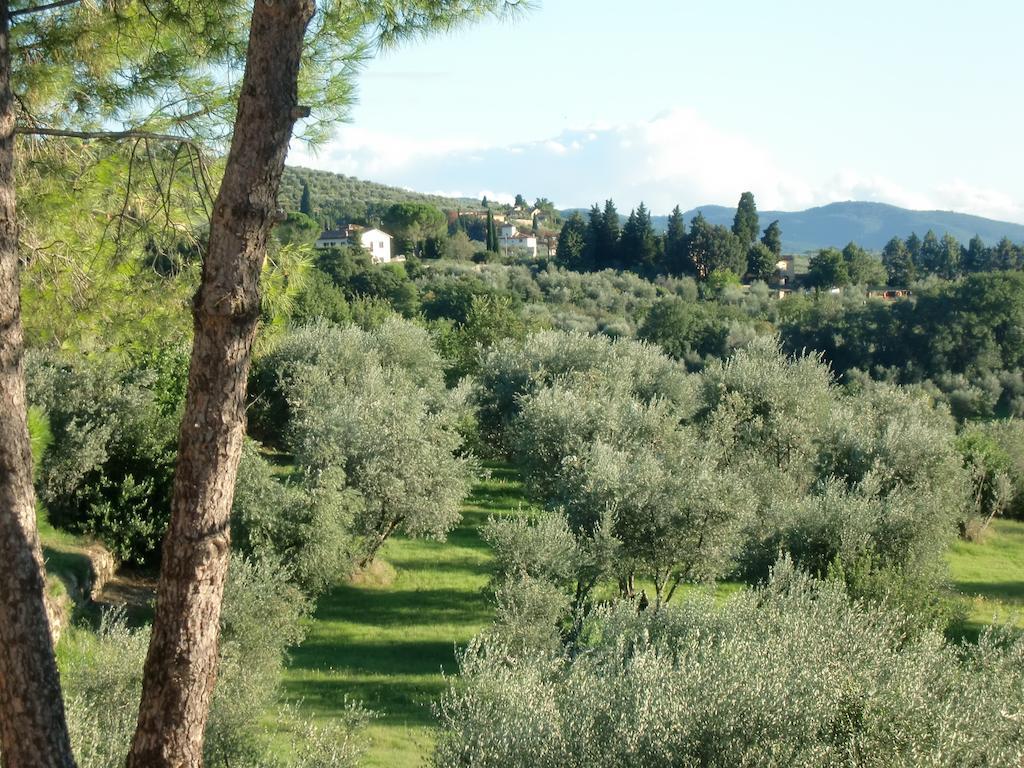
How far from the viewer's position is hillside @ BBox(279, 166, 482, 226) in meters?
87.2

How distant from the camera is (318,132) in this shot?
6.60 meters

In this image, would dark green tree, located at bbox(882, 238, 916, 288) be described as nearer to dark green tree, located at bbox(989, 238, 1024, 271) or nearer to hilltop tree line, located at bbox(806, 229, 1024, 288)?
hilltop tree line, located at bbox(806, 229, 1024, 288)

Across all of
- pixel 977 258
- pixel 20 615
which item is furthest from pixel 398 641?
pixel 977 258

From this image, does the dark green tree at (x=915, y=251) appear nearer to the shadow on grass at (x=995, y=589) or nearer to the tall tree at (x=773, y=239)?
the tall tree at (x=773, y=239)

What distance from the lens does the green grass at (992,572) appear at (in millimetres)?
17281

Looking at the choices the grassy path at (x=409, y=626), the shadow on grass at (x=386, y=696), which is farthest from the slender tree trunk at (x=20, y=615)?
the shadow on grass at (x=386, y=696)

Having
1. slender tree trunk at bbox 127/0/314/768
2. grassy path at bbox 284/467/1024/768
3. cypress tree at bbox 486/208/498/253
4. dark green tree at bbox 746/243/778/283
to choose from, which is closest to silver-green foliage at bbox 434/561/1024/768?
grassy path at bbox 284/467/1024/768

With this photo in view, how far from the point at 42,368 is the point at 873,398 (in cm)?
2230

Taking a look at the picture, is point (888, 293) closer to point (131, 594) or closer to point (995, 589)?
point (995, 589)

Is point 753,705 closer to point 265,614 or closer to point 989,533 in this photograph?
point 265,614

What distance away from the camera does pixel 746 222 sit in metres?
68.4

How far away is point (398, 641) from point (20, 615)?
1085 centimetres

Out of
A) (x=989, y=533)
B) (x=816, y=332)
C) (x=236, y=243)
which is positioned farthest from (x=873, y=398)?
(x=236, y=243)

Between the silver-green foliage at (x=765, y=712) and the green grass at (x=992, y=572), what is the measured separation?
1119cm
